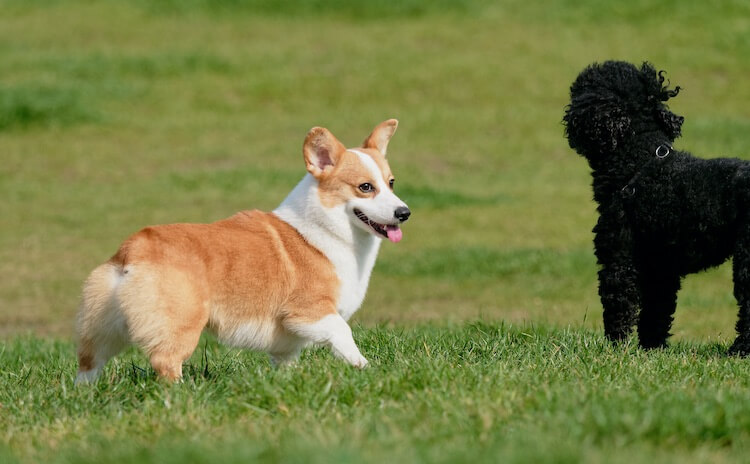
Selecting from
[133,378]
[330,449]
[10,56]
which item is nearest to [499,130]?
[10,56]

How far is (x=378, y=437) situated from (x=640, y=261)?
335 cm

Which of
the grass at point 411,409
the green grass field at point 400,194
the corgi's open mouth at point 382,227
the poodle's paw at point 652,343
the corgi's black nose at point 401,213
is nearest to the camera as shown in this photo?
the grass at point 411,409

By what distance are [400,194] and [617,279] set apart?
465 inches

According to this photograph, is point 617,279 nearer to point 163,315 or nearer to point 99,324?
point 163,315

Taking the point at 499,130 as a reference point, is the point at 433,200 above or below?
below

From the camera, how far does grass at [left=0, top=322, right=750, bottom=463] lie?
4590mm

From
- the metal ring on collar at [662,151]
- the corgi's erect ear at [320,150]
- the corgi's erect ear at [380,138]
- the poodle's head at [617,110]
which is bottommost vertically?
the corgi's erect ear at [320,150]

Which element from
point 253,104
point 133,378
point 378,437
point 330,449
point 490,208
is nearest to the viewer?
point 330,449

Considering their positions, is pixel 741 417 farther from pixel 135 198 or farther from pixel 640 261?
pixel 135 198

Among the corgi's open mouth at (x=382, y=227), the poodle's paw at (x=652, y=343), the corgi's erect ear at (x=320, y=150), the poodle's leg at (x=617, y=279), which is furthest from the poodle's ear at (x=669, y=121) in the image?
the corgi's erect ear at (x=320, y=150)

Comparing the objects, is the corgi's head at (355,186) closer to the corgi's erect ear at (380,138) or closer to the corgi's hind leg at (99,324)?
the corgi's erect ear at (380,138)

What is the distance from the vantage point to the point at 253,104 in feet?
83.3

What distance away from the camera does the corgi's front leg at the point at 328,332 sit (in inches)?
254

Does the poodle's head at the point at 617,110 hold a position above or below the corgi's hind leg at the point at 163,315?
above
